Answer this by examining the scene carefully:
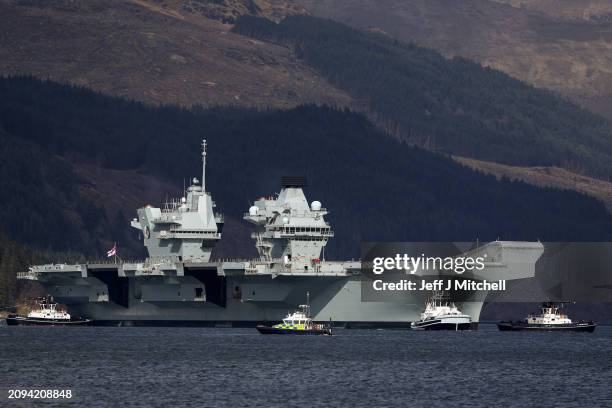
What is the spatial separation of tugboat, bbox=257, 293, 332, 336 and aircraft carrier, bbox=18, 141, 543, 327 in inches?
119

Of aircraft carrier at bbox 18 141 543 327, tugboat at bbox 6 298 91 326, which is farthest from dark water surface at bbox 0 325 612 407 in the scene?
tugboat at bbox 6 298 91 326

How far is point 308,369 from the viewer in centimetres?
8931

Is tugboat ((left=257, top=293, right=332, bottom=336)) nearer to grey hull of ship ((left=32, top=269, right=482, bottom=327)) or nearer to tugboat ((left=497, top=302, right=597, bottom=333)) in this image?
grey hull of ship ((left=32, top=269, right=482, bottom=327))

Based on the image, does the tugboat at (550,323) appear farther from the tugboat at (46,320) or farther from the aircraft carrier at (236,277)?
the tugboat at (46,320)

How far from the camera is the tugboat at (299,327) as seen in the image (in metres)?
119

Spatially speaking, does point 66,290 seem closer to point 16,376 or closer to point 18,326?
point 18,326

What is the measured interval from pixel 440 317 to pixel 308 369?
37338mm

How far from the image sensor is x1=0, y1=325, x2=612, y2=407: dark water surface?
7550cm

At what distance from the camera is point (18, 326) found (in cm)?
13975

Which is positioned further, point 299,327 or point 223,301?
point 223,301

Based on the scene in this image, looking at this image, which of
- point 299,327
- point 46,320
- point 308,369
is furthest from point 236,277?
point 308,369

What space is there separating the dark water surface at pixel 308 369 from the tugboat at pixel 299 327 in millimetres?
875

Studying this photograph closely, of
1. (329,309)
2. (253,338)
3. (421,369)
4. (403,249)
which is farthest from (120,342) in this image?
(403,249)

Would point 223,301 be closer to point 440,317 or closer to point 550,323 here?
point 440,317
